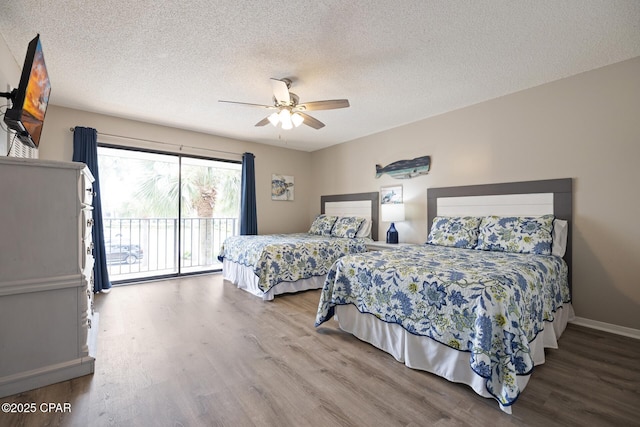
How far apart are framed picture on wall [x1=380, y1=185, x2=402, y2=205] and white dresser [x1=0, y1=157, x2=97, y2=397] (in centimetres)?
379

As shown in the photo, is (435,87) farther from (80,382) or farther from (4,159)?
(80,382)

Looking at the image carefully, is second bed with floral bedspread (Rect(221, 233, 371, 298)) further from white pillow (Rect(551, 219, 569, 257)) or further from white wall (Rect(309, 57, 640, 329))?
white pillow (Rect(551, 219, 569, 257))

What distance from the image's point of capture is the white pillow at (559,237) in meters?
2.73

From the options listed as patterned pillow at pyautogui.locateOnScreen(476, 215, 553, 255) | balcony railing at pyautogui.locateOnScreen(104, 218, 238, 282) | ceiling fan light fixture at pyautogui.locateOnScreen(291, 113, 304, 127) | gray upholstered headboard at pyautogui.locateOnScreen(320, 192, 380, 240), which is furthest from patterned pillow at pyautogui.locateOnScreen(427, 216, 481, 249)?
balcony railing at pyautogui.locateOnScreen(104, 218, 238, 282)

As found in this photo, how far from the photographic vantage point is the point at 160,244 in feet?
18.6

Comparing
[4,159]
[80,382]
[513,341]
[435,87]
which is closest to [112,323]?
[80,382]

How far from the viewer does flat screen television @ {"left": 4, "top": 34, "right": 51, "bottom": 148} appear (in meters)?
1.72

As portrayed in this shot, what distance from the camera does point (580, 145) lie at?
281 centimetres

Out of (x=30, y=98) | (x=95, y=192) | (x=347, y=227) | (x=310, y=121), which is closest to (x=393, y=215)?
(x=347, y=227)

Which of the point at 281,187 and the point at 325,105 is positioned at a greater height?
the point at 325,105

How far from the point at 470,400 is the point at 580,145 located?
2.71 meters

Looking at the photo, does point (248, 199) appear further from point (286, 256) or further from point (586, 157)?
point (586, 157)

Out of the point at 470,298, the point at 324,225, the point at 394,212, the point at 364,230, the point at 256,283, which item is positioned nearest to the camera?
the point at 470,298

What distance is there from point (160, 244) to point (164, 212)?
0.65 meters
